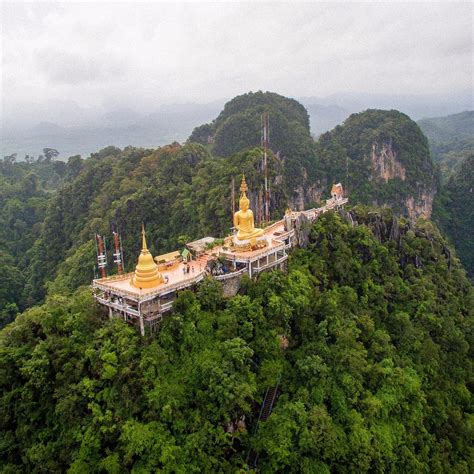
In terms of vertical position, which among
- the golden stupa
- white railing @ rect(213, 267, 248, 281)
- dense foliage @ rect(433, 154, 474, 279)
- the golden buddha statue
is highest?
the golden buddha statue

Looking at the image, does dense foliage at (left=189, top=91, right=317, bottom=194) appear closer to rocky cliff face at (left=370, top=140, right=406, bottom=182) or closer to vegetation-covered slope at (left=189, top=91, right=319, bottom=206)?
vegetation-covered slope at (left=189, top=91, right=319, bottom=206)

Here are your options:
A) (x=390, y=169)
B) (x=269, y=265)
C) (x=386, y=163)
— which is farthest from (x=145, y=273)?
(x=390, y=169)

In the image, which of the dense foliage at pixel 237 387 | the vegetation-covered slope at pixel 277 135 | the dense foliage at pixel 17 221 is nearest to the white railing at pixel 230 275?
the dense foliage at pixel 237 387

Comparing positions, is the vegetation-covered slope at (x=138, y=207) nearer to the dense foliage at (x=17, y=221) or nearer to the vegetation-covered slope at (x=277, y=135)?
the dense foliage at (x=17, y=221)

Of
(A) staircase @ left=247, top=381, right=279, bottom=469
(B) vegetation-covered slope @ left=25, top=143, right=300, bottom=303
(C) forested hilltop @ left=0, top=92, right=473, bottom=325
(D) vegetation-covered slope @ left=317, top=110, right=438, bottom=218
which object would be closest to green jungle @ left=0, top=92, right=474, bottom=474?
(A) staircase @ left=247, top=381, right=279, bottom=469

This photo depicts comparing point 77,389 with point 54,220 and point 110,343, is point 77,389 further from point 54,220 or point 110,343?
point 54,220

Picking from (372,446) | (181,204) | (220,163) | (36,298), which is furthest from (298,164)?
(372,446)
